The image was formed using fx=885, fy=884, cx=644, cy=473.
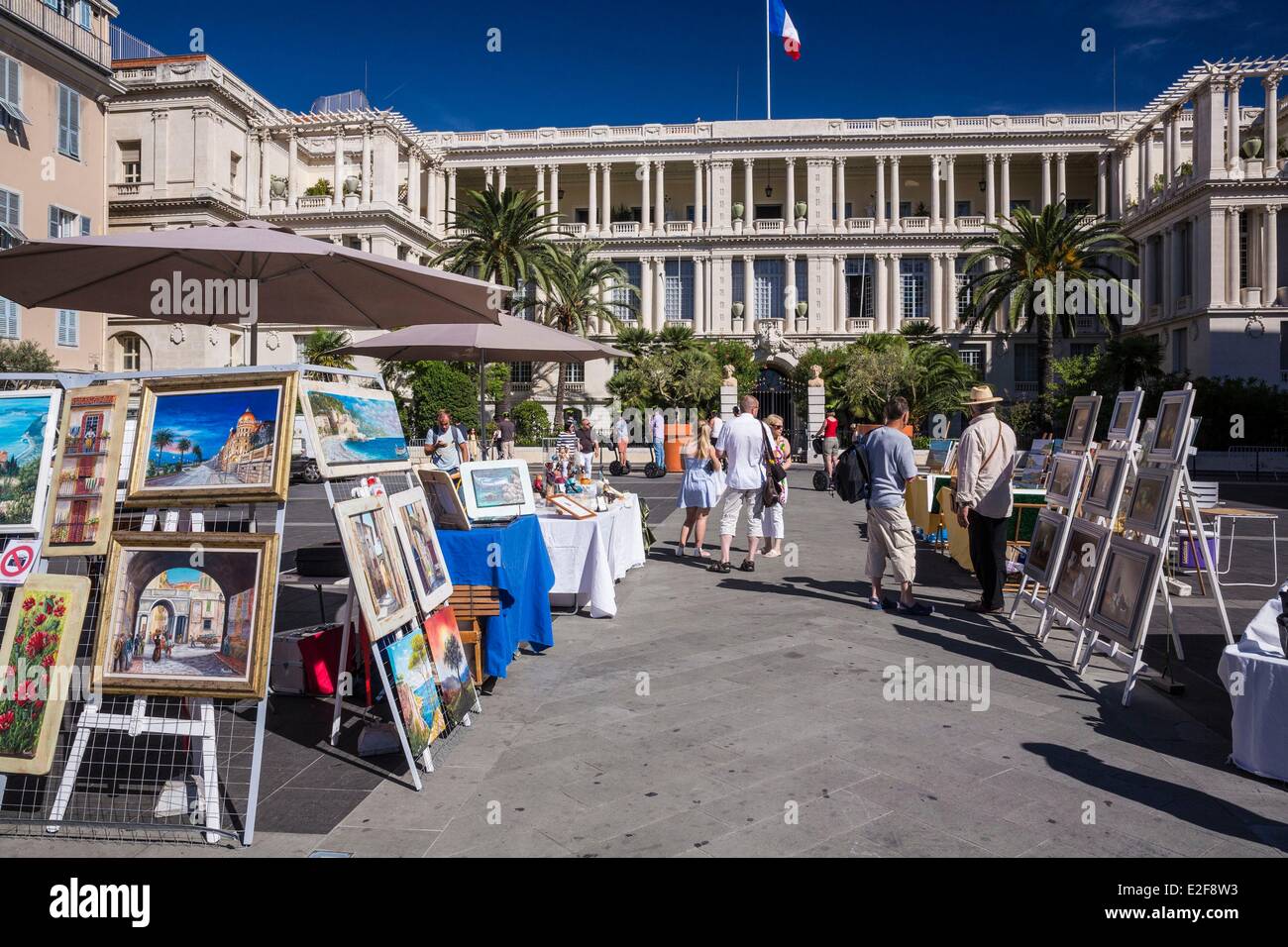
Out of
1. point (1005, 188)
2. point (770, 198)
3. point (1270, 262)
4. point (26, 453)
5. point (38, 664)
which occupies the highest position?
point (770, 198)

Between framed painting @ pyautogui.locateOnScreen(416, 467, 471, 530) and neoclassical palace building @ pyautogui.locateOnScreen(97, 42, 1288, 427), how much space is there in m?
36.2

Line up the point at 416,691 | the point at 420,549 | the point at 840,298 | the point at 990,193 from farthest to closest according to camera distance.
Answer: the point at 840,298
the point at 990,193
the point at 420,549
the point at 416,691

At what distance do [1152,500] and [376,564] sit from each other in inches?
193

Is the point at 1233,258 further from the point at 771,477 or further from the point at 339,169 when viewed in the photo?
the point at 339,169

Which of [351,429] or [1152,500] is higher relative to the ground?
[351,429]

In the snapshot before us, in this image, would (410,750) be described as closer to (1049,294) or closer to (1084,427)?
(1084,427)

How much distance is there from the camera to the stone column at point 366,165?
1714 inches

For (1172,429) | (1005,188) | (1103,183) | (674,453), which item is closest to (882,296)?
(1005,188)

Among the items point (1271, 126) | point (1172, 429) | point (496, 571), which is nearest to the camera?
point (496, 571)

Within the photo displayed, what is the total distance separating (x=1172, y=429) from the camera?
5984 millimetres

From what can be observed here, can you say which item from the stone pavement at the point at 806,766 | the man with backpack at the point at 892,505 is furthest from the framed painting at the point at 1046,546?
the man with backpack at the point at 892,505
